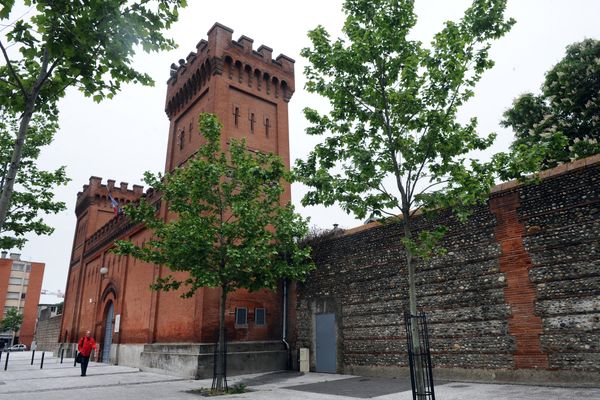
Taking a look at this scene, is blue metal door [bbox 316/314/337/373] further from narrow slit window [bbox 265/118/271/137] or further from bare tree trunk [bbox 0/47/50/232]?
bare tree trunk [bbox 0/47/50/232]

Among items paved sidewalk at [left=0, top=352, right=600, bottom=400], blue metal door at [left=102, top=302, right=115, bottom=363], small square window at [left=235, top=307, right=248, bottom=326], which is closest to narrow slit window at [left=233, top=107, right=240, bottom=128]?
small square window at [left=235, top=307, right=248, bottom=326]

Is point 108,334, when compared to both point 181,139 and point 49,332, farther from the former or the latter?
point 49,332

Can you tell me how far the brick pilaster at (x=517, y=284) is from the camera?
10781mm

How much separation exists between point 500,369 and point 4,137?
62.0 feet

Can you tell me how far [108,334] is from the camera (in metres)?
27.1

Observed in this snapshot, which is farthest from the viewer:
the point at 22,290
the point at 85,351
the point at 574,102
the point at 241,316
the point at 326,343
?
the point at 22,290

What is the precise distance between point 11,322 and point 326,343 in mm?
74972

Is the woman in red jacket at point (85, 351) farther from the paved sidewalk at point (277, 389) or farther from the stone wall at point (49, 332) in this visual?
the stone wall at point (49, 332)

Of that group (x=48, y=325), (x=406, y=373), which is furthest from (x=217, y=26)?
(x=48, y=325)

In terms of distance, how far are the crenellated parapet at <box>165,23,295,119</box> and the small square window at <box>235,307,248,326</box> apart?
11.0 metres

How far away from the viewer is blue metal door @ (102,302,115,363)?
87.0ft

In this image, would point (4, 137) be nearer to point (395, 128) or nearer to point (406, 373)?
point (395, 128)

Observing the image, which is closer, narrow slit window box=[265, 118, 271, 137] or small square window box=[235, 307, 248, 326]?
small square window box=[235, 307, 248, 326]

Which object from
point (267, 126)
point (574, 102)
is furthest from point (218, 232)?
point (574, 102)
